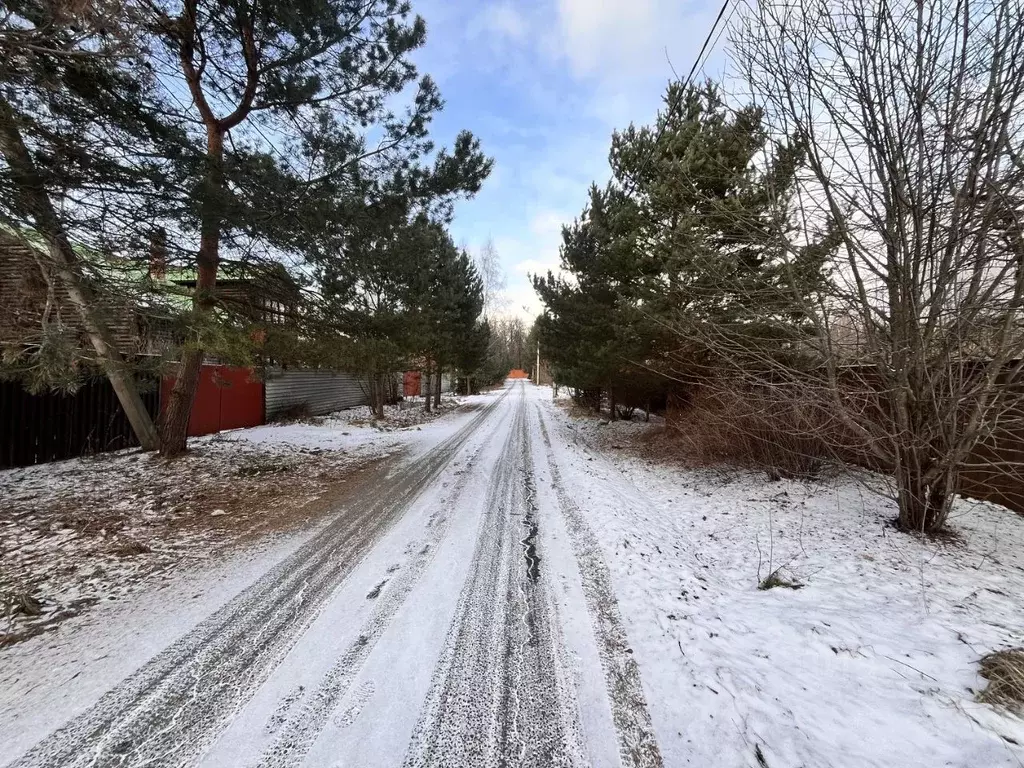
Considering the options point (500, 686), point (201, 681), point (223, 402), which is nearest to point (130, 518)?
point (201, 681)

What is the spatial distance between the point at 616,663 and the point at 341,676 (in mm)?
1495

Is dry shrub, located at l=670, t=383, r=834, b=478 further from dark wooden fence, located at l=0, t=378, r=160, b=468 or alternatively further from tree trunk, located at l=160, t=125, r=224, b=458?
dark wooden fence, located at l=0, t=378, r=160, b=468

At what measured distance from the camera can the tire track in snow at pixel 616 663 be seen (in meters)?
1.94

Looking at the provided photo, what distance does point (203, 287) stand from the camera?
704cm

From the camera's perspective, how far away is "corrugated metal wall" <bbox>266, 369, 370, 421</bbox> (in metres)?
14.3

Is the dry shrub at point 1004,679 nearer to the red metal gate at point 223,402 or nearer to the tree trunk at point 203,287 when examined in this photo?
the tree trunk at point 203,287

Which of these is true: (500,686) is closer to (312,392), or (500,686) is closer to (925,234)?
(925,234)

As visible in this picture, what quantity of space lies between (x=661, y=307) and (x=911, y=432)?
4134 mm

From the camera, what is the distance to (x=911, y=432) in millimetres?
4184

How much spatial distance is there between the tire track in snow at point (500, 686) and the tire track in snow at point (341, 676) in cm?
43

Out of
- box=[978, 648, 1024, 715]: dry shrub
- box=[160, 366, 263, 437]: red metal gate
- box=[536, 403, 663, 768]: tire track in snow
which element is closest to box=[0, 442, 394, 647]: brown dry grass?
box=[536, 403, 663, 768]: tire track in snow

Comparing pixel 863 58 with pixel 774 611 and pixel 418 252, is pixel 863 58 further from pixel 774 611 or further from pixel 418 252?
pixel 418 252

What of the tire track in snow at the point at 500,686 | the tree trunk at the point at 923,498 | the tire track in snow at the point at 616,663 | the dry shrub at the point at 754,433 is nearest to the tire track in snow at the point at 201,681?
the tire track in snow at the point at 500,686

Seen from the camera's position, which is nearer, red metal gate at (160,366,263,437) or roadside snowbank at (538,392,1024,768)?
roadside snowbank at (538,392,1024,768)
